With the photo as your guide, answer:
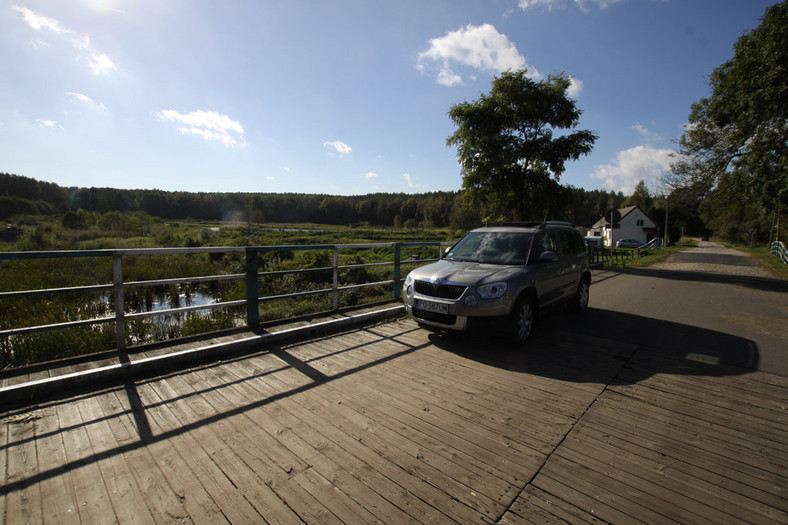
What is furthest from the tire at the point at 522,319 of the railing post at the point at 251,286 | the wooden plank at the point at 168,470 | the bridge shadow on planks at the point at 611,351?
the wooden plank at the point at 168,470

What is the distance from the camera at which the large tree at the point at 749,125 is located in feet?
45.9

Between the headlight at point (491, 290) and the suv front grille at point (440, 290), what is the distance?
225 mm

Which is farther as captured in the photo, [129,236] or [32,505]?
[129,236]

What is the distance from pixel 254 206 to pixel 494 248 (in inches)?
4665

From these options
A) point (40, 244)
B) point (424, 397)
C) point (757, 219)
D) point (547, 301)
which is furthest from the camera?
point (757, 219)

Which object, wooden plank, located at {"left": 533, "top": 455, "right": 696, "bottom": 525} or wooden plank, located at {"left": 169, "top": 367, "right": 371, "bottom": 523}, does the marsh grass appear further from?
wooden plank, located at {"left": 533, "top": 455, "right": 696, "bottom": 525}

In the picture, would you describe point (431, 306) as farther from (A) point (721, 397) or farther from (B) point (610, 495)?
(A) point (721, 397)

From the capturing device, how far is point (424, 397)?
372cm

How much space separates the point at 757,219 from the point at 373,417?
72092 mm

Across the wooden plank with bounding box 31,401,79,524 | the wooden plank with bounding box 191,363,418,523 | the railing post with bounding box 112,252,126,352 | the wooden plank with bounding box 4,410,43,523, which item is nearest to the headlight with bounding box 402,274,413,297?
the wooden plank with bounding box 191,363,418,523

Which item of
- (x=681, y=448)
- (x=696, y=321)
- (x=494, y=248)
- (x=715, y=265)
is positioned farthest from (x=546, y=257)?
(x=715, y=265)

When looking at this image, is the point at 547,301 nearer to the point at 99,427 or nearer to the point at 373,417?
the point at 373,417

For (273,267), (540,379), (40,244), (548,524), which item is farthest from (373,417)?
(40,244)

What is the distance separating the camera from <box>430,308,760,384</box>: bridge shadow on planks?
4.48 metres
